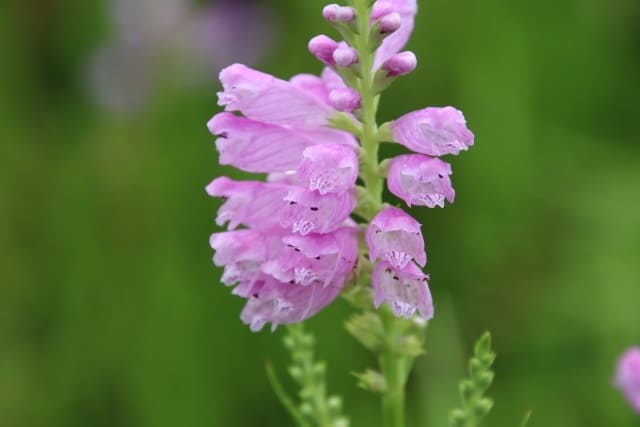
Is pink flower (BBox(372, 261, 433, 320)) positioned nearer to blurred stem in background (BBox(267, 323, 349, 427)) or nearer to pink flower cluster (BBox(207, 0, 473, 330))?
pink flower cluster (BBox(207, 0, 473, 330))

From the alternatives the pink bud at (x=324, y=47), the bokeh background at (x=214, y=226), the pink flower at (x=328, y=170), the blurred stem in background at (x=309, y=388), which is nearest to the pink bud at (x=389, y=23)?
the pink bud at (x=324, y=47)

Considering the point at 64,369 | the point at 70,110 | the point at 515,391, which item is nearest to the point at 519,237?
the point at 515,391

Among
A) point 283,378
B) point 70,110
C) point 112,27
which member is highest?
point 112,27

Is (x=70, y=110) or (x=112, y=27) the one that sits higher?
(x=112, y=27)

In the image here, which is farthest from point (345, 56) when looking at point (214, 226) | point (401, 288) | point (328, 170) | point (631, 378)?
point (214, 226)

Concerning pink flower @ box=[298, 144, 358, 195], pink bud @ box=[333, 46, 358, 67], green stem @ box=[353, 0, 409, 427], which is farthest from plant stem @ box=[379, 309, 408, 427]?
pink bud @ box=[333, 46, 358, 67]

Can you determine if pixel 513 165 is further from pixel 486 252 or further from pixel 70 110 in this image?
pixel 70 110
